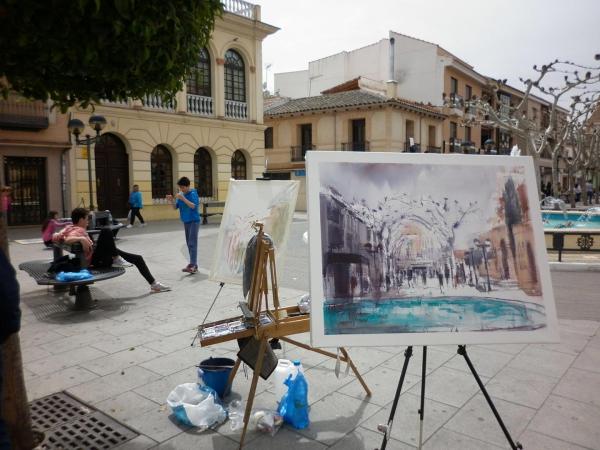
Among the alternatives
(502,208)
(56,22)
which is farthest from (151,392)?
(502,208)

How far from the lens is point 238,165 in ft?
76.6

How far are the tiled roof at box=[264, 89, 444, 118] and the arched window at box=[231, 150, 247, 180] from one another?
8375mm

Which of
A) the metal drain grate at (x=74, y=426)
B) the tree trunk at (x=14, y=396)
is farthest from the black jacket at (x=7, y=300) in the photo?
the metal drain grate at (x=74, y=426)

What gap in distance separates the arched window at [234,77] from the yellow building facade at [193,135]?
0.04 metres

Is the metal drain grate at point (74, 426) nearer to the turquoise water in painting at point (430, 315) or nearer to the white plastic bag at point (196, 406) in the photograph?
the white plastic bag at point (196, 406)

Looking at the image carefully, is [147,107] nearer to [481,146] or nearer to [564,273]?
[564,273]

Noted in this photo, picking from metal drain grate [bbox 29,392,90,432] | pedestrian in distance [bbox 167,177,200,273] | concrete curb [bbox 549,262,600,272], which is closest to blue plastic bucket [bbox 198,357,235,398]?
metal drain grate [bbox 29,392,90,432]

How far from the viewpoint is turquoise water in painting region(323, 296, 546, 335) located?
2.54m

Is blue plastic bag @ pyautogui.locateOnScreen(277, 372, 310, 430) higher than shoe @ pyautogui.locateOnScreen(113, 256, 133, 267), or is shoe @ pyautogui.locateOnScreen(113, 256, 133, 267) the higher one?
shoe @ pyautogui.locateOnScreen(113, 256, 133, 267)

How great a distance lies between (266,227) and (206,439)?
80.7 inches

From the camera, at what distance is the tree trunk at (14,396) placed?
273cm

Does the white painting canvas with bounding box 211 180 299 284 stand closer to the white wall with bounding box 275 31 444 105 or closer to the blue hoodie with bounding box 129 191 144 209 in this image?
the blue hoodie with bounding box 129 191 144 209

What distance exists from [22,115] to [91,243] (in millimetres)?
11989

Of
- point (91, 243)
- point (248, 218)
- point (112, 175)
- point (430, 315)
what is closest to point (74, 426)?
point (248, 218)
